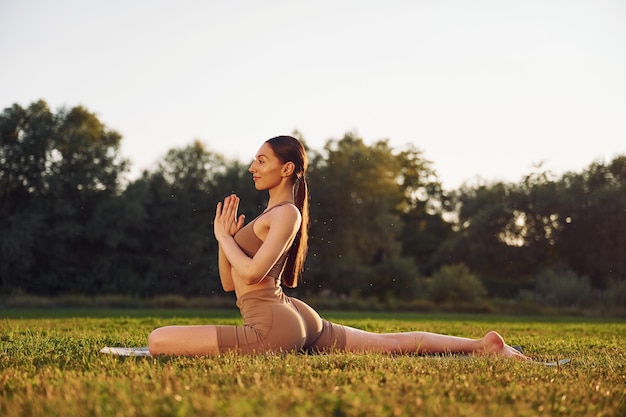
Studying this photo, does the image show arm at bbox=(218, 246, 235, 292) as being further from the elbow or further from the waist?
the elbow

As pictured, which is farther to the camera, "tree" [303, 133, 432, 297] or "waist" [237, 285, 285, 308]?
"tree" [303, 133, 432, 297]

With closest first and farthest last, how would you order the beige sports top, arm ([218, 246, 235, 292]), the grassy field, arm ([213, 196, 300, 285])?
the grassy field → arm ([213, 196, 300, 285]) → the beige sports top → arm ([218, 246, 235, 292])

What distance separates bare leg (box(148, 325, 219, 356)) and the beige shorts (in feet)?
0.28

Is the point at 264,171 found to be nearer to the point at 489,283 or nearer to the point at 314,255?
the point at 314,255

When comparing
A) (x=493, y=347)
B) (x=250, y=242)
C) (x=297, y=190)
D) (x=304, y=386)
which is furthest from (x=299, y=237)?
(x=304, y=386)

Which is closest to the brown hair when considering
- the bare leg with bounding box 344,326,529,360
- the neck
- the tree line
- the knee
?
the neck

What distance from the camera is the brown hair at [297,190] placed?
280 inches

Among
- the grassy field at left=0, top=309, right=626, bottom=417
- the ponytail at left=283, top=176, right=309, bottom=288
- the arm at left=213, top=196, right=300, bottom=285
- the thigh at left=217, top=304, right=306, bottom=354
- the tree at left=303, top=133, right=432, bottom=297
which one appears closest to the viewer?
the grassy field at left=0, top=309, right=626, bottom=417

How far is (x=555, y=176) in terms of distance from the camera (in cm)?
4978

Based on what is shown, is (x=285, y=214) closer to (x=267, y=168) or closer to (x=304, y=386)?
(x=267, y=168)

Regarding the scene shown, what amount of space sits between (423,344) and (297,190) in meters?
1.92

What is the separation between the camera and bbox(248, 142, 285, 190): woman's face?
707cm

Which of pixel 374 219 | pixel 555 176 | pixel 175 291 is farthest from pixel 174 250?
pixel 555 176

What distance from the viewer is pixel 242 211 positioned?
42625 millimetres
